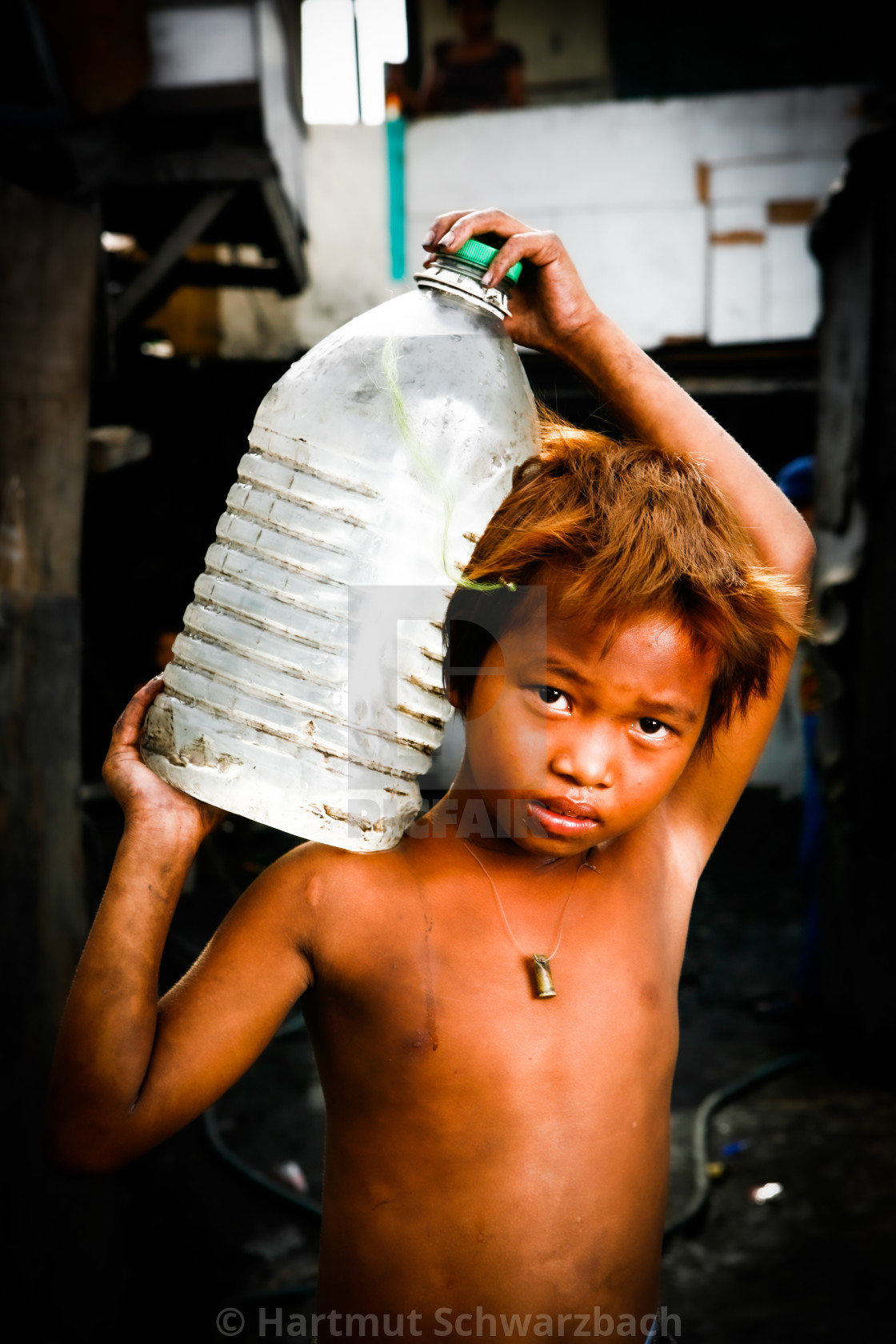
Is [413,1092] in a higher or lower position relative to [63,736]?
lower

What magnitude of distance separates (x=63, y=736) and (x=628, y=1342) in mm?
1747

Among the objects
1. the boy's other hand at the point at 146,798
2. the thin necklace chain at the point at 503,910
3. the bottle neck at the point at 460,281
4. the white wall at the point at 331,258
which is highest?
the white wall at the point at 331,258

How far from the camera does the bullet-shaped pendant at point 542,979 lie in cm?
121

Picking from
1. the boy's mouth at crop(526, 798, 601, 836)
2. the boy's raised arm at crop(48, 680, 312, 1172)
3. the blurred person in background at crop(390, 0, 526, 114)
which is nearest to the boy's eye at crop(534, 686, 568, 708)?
the boy's mouth at crop(526, 798, 601, 836)

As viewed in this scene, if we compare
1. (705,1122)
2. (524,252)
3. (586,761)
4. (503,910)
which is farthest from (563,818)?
(705,1122)

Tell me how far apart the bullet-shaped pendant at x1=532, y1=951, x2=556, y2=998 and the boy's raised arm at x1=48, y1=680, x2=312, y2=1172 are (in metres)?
0.30

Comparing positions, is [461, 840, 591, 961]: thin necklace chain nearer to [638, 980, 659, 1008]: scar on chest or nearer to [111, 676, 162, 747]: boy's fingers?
[638, 980, 659, 1008]: scar on chest

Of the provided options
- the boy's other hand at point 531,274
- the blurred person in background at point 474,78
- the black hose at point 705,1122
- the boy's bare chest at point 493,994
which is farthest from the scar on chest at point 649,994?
the blurred person in background at point 474,78

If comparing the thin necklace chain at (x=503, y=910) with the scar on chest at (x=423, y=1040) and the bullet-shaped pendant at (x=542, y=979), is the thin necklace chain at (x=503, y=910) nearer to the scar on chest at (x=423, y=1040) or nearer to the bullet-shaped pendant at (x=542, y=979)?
the bullet-shaped pendant at (x=542, y=979)

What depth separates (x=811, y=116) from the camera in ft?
22.6

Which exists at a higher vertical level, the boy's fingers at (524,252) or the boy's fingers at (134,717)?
the boy's fingers at (524,252)

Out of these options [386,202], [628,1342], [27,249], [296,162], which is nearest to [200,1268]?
[628,1342]

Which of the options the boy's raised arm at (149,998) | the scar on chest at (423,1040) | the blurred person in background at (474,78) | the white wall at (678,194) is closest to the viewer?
the boy's raised arm at (149,998)

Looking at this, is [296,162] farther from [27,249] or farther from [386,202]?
[27,249]
